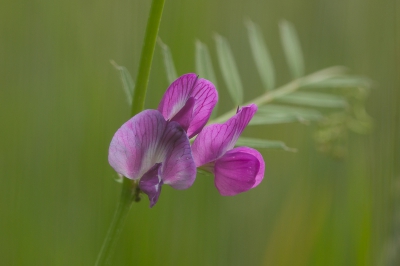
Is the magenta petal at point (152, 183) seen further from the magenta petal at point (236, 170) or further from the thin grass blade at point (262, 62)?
the thin grass blade at point (262, 62)

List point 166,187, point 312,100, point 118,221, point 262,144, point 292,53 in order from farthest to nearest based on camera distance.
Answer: point 166,187, point 292,53, point 312,100, point 262,144, point 118,221

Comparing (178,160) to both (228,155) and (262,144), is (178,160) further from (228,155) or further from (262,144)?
(262,144)

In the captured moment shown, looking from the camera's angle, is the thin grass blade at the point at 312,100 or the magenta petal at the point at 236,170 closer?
the magenta petal at the point at 236,170

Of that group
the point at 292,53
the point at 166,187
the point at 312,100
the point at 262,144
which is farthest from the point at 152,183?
the point at 166,187

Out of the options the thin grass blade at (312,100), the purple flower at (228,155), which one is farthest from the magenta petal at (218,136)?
the thin grass blade at (312,100)

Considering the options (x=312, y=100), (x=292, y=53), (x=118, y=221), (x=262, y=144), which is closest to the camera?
(x=118, y=221)

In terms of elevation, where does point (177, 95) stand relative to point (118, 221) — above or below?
above
